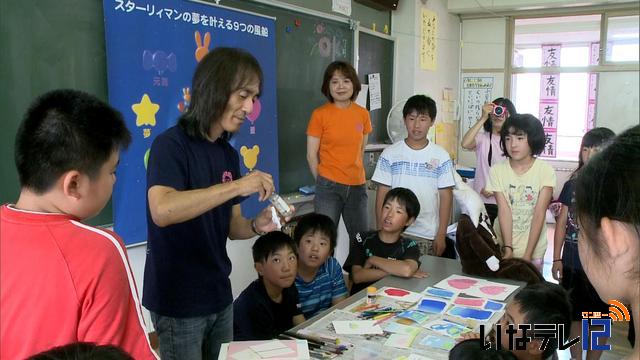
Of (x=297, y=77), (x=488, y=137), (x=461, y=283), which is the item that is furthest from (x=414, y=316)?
(x=488, y=137)

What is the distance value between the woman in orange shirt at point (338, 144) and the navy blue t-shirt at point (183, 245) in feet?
5.80

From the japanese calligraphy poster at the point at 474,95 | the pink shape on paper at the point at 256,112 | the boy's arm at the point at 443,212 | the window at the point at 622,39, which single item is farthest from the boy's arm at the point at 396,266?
the window at the point at 622,39

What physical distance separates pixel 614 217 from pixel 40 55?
2.03 meters

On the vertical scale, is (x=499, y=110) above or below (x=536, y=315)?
above

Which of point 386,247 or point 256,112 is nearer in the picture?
point 386,247

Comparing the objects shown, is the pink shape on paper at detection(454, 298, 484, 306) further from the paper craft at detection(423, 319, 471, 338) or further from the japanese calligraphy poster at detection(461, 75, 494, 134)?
the japanese calligraphy poster at detection(461, 75, 494, 134)

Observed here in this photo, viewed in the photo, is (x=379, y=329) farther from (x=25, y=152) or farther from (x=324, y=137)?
(x=324, y=137)

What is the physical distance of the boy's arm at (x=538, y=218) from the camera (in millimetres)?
2543

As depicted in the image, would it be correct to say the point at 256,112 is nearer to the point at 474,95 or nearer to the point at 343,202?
the point at 343,202

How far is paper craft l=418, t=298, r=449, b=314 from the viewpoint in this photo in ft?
5.82

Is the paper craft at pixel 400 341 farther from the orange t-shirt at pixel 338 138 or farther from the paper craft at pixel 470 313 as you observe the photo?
the orange t-shirt at pixel 338 138

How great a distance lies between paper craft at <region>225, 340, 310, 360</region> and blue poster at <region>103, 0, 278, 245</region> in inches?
44.8

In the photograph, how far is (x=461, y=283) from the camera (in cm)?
208

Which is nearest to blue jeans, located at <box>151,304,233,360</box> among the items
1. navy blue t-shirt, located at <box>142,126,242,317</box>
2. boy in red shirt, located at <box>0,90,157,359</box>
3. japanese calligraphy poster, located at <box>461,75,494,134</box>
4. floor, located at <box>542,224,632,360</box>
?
navy blue t-shirt, located at <box>142,126,242,317</box>
